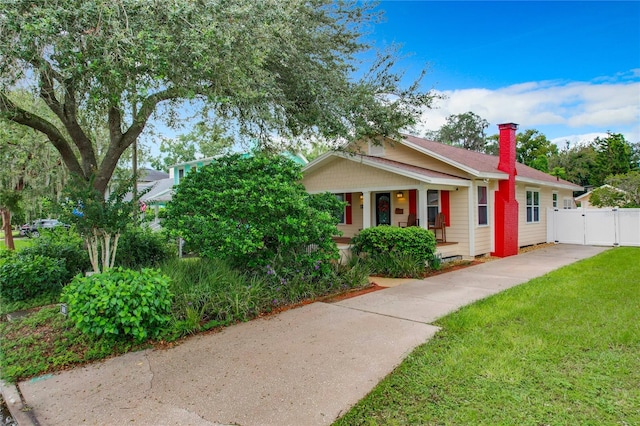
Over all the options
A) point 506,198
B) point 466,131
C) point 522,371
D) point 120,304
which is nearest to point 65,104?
point 120,304

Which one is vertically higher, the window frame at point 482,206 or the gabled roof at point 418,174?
the gabled roof at point 418,174

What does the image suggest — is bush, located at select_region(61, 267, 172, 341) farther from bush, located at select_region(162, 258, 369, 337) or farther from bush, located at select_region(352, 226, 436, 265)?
bush, located at select_region(352, 226, 436, 265)

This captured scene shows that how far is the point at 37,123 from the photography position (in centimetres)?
700

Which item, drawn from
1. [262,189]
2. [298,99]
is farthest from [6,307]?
[298,99]

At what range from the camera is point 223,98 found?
566 centimetres

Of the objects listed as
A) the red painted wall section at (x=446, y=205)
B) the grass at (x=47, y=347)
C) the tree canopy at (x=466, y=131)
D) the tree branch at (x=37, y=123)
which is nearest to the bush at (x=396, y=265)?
the red painted wall section at (x=446, y=205)

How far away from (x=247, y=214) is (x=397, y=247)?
14.8ft

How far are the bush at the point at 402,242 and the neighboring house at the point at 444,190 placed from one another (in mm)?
1581

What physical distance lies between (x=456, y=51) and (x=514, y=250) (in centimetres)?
690

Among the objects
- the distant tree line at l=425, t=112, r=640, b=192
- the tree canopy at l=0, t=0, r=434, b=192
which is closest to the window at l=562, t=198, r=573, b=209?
the tree canopy at l=0, t=0, r=434, b=192

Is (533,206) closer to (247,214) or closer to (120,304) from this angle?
(247,214)

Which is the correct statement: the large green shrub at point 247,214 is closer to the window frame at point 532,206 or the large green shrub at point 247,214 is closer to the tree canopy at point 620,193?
the window frame at point 532,206

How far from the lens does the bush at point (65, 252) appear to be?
7566 mm

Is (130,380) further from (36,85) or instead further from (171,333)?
(36,85)
